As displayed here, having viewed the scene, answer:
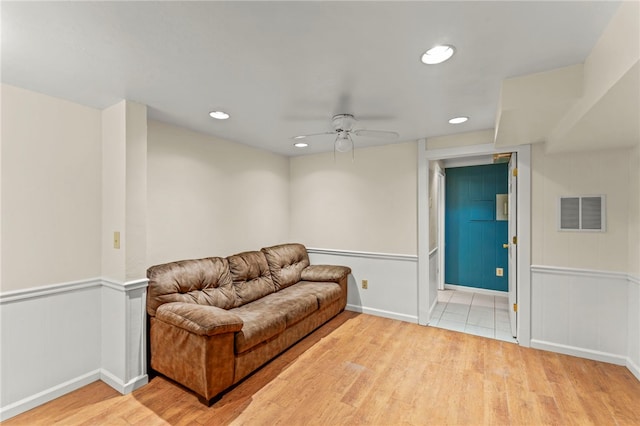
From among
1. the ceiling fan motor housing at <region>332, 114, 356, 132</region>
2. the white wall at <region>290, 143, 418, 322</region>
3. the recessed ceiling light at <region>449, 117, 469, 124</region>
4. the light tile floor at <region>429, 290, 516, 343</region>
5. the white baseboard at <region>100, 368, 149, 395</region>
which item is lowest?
the light tile floor at <region>429, 290, 516, 343</region>

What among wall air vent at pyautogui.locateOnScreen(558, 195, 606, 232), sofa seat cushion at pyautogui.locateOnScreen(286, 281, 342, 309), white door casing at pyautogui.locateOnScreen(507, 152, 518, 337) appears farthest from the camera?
sofa seat cushion at pyautogui.locateOnScreen(286, 281, 342, 309)

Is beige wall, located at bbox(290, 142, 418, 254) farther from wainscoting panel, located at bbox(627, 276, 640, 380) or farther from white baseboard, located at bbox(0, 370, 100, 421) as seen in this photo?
white baseboard, located at bbox(0, 370, 100, 421)

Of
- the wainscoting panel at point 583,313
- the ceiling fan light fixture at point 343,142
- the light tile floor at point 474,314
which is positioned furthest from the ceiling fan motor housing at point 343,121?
the light tile floor at point 474,314

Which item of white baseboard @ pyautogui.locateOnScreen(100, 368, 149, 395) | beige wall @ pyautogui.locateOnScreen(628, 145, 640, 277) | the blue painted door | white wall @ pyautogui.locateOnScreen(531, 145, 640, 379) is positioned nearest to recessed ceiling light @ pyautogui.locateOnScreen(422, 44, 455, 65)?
white wall @ pyautogui.locateOnScreen(531, 145, 640, 379)

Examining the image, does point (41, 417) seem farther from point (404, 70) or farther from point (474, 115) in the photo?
point (474, 115)

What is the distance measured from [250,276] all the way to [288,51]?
2.43 metres

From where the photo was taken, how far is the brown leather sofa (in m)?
2.04

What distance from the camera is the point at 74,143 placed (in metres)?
2.22

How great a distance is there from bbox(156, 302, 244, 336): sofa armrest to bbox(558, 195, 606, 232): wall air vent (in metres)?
3.09

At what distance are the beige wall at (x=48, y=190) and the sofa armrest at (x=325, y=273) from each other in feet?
7.33

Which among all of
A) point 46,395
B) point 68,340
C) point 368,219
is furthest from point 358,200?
point 46,395

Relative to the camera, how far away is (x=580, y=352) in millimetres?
2654

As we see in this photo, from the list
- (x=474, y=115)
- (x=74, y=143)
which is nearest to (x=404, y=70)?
(x=474, y=115)

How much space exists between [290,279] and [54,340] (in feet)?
7.30
